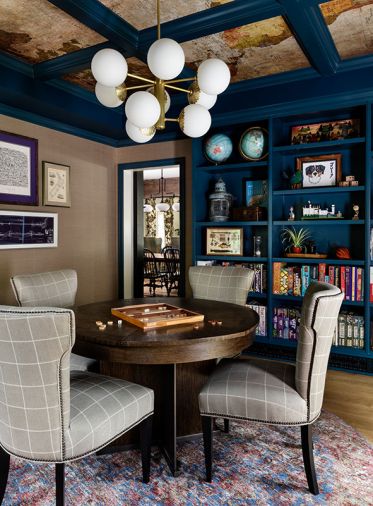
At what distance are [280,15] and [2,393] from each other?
2.53m

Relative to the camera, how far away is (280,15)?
239cm

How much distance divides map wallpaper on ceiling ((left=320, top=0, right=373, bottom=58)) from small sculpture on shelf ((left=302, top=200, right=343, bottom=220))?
1.25 metres

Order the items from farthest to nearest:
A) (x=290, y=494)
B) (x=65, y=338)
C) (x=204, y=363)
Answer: (x=204, y=363) < (x=290, y=494) < (x=65, y=338)

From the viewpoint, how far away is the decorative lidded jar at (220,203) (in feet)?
12.7

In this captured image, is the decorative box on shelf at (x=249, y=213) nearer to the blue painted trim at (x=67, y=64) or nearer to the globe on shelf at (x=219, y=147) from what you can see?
the globe on shelf at (x=219, y=147)

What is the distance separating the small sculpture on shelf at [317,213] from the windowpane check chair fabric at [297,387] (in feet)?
5.97

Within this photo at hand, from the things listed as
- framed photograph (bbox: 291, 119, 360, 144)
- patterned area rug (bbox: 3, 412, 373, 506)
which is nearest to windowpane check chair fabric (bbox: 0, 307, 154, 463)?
patterned area rug (bbox: 3, 412, 373, 506)

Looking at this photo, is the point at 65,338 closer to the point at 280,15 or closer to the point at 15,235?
the point at 280,15

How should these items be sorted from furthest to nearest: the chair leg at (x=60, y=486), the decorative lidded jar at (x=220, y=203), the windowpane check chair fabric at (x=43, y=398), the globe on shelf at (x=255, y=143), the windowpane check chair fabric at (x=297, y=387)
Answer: the decorative lidded jar at (x=220, y=203) < the globe on shelf at (x=255, y=143) < the windowpane check chair fabric at (x=297, y=387) < the chair leg at (x=60, y=486) < the windowpane check chair fabric at (x=43, y=398)

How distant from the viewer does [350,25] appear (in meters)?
2.64

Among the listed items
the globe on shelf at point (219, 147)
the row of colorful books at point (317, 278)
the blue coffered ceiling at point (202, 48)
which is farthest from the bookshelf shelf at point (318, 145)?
the row of colorful books at point (317, 278)

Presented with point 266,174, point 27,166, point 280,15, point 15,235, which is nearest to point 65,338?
point 280,15

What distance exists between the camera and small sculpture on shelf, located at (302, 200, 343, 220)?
11.4 feet

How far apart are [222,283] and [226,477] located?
1.34 meters
